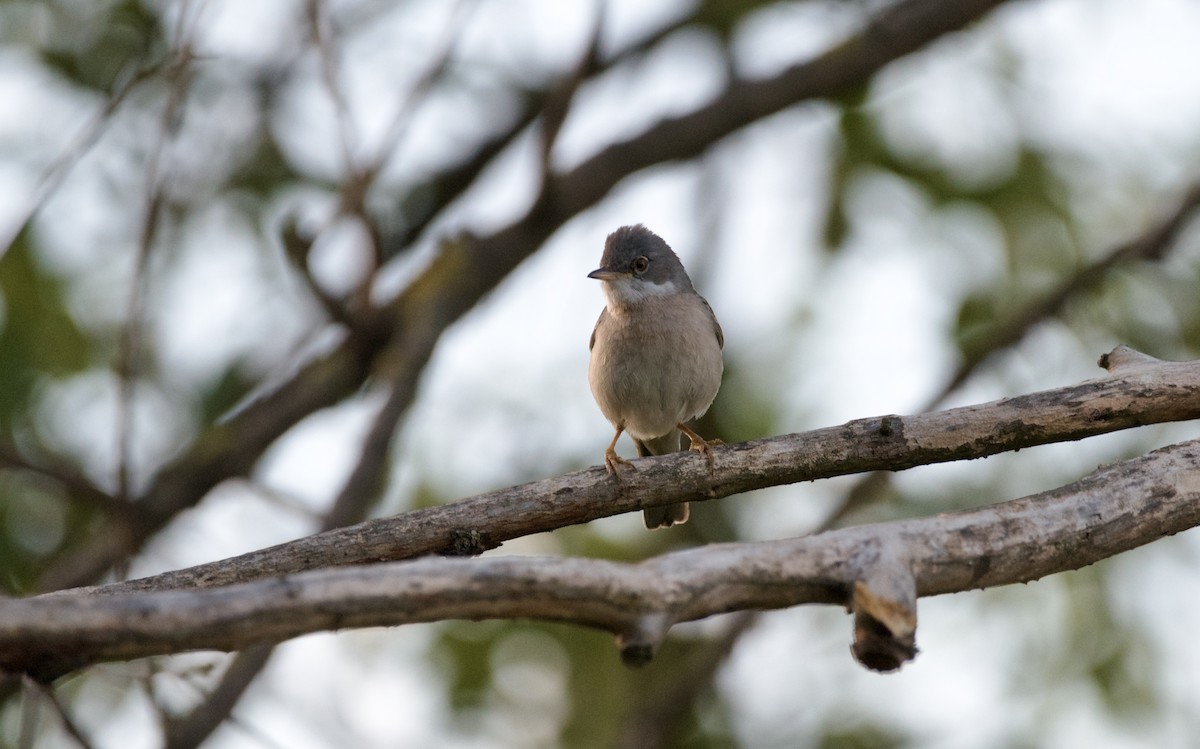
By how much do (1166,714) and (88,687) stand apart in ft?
21.3

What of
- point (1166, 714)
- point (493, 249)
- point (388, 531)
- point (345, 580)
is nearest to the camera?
point (345, 580)

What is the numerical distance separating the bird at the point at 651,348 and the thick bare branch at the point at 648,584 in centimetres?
262

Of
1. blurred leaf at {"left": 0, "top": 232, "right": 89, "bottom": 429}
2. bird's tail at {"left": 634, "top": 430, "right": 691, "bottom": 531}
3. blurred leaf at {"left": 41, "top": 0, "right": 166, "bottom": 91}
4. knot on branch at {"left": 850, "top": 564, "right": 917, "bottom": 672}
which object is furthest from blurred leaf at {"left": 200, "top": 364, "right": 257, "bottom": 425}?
knot on branch at {"left": 850, "top": 564, "right": 917, "bottom": 672}

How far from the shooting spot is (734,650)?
7660 mm

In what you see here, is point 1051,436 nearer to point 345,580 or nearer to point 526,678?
point 345,580

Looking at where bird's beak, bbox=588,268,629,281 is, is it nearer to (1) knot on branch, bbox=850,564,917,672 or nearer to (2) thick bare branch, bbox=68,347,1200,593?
(2) thick bare branch, bbox=68,347,1200,593

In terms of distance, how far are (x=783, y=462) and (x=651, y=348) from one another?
7.99 feet

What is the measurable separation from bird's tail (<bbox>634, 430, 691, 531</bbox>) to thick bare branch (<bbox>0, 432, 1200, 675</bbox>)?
2.79 meters

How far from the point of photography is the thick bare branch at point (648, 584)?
8.22 feet

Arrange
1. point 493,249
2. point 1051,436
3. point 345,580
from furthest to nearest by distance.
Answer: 1. point 493,249
2. point 1051,436
3. point 345,580

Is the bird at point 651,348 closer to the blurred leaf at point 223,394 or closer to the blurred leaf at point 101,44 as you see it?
the blurred leaf at point 223,394

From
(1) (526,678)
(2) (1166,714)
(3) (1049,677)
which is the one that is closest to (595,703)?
(1) (526,678)

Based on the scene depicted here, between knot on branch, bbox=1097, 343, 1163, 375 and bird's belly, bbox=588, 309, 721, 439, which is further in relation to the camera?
bird's belly, bbox=588, 309, 721, 439

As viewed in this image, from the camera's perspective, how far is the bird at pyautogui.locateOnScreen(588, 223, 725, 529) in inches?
252
